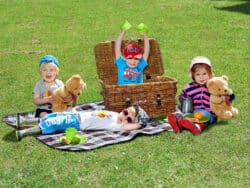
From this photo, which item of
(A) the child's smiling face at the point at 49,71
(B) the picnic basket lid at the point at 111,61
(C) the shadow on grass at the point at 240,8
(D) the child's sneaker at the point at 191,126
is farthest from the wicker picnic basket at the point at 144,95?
(C) the shadow on grass at the point at 240,8

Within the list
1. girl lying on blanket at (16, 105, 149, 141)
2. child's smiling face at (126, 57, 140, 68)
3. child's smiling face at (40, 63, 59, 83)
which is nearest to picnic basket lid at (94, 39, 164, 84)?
child's smiling face at (126, 57, 140, 68)

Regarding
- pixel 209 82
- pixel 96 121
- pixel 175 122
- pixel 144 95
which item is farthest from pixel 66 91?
pixel 209 82

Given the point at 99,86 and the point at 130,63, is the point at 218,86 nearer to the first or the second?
the point at 130,63

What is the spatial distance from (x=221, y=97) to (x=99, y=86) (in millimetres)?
2981

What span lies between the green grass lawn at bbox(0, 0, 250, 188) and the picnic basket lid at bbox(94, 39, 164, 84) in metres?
0.69

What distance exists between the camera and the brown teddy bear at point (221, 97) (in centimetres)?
714

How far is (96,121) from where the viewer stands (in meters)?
7.05

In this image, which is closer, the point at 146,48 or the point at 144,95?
the point at 144,95

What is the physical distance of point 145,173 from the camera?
570cm

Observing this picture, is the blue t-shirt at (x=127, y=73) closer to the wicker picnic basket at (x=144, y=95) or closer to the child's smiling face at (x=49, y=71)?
the wicker picnic basket at (x=144, y=95)

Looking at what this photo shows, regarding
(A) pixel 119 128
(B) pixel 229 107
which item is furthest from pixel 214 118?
(A) pixel 119 128

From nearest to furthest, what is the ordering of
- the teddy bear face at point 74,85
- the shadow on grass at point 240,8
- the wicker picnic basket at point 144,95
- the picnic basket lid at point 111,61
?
the teddy bear face at point 74,85, the wicker picnic basket at point 144,95, the picnic basket lid at point 111,61, the shadow on grass at point 240,8

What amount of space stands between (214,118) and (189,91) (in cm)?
52

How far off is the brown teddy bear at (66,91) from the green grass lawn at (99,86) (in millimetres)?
718
